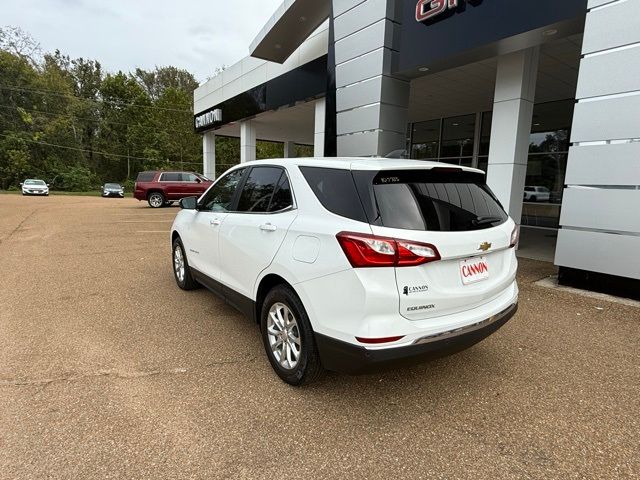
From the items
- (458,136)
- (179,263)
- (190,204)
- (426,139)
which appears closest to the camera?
(190,204)

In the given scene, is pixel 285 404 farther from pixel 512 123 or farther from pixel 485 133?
pixel 485 133

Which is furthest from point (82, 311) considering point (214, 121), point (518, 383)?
point (214, 121)

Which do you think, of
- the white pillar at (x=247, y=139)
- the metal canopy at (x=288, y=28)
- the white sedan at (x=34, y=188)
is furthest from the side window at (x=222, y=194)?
the white sedan at (x=34, y=188)

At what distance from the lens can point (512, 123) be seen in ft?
24.1

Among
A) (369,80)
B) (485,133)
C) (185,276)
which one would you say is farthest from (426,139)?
(185,276)

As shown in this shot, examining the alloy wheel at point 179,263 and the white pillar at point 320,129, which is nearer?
the alloy wheel at point 179,263

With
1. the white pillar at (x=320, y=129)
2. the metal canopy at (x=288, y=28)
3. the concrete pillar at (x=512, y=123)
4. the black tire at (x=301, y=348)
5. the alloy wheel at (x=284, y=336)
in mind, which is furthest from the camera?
the white pillar at (x=320, y=129)

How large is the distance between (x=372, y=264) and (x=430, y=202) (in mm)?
643

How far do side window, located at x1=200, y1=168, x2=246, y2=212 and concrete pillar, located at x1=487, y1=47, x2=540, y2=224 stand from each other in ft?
17.9

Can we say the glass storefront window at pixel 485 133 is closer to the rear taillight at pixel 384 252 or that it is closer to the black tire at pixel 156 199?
the rear taillight at pixel 384 252

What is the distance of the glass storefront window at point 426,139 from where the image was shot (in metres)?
17.0

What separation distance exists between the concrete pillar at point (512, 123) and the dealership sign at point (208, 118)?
14.6 m

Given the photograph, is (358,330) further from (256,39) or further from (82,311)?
(256,39)

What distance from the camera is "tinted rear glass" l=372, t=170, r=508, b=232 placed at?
8.00 ft
